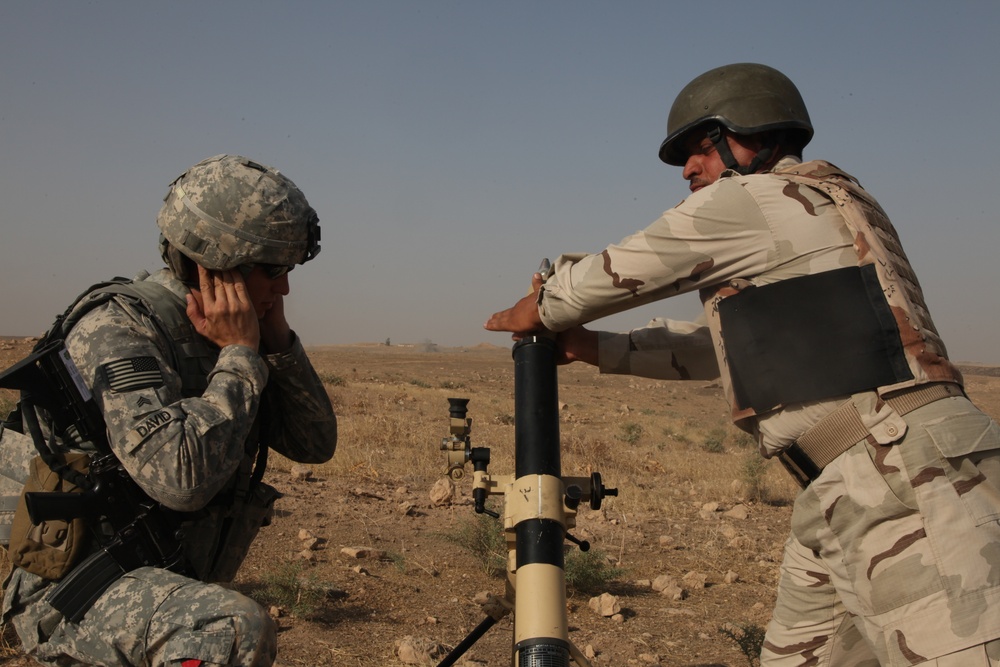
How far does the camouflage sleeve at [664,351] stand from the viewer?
13.3ft

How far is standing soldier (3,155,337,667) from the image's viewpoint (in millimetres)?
2674

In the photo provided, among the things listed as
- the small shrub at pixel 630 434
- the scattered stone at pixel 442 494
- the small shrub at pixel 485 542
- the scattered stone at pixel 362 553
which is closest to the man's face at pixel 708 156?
the small shrub at pixel 485 542

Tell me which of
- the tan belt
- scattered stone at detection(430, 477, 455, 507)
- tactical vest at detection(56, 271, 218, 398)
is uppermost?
tactical vest at detection(56, 271, 218, 398)

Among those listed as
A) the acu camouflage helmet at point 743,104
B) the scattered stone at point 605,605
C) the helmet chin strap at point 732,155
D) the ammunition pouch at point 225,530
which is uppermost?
the acu camouflage helmet at point 743,104

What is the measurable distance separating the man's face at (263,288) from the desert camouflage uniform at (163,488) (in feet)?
0.99

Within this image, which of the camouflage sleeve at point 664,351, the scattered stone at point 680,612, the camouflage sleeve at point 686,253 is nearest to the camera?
the camouflage sleeve at point 686,253

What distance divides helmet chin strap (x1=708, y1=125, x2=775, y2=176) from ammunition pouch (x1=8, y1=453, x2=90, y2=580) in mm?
2602

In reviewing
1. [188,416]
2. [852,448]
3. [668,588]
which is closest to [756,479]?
[668,588]

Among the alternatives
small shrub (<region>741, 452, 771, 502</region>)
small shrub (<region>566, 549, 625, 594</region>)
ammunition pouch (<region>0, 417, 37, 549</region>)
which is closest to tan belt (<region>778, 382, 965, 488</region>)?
ammunition pouch (<region>0, 417, 37, 549</region>)

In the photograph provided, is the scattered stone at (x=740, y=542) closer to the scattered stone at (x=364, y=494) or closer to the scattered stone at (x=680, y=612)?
the scattered stone at (x=680, y=612)

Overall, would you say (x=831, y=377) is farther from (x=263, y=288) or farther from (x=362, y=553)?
(x=362, y=553)

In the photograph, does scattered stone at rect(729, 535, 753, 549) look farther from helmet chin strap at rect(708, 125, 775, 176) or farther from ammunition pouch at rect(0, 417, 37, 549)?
ammunition pouch at rect(0, 417, 37, 549)

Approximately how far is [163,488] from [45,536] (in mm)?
430

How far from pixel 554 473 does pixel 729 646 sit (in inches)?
103
